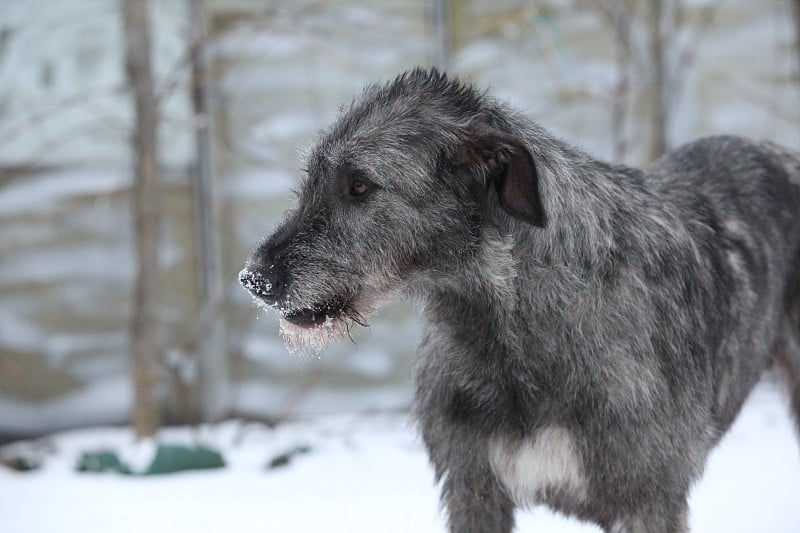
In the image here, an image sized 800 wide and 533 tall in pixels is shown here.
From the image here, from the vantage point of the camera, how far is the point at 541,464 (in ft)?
7.91

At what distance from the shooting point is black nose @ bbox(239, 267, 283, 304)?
2443 millimetres

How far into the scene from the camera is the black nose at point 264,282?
244 centimetres

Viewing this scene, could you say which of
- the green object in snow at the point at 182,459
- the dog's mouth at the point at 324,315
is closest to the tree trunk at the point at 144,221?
the green object in snow at the point at 182,459

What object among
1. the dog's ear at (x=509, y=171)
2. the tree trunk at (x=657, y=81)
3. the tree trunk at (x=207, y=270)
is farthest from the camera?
the tree trunk at (x=657, y=81)

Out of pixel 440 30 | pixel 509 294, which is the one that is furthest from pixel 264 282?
pixel 440 30

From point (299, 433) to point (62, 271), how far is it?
1780 millimetres

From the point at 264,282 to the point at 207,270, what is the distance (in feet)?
11.8

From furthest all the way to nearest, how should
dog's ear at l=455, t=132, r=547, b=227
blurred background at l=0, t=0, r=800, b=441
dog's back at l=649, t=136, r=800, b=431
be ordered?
blurred background at l=0, t=0, r=800, b=441
dog's back at l=649, t=136, r=800, b=431
dog's ear at l=455, t=132, r=547, b=227

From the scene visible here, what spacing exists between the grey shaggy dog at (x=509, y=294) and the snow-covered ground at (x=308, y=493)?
42 centimetres

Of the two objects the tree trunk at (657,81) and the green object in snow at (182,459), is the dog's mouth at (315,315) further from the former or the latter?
the tree trunk at (657,81)

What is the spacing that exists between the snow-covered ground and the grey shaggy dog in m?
0.42

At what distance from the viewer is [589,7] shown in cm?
634

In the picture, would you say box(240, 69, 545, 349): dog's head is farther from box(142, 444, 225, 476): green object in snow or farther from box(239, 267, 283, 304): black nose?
box(142, 444, 225, 476): green object in snow

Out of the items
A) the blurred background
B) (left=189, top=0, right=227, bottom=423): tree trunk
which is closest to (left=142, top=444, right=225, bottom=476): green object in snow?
the blurred background
